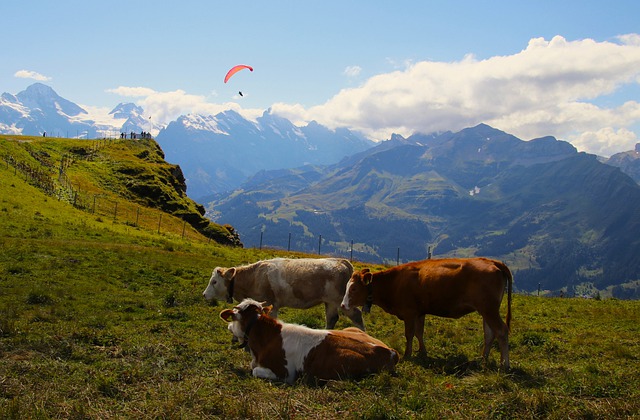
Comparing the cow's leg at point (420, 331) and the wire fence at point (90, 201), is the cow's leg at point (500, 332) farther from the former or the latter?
the wire fence at point (90, 201)

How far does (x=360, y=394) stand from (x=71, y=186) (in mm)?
67905

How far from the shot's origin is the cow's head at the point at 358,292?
47.5 ft

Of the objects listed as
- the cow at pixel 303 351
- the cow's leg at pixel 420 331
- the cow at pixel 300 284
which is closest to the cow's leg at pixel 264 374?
the cow at pixel 303 351

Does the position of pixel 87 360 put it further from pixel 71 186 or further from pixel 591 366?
pixel 71 186

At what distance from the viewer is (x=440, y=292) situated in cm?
1270

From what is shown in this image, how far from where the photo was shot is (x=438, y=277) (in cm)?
1280

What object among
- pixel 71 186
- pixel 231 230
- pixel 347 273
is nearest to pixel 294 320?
pixel 347 273

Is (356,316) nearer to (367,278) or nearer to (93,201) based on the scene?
(367,278)

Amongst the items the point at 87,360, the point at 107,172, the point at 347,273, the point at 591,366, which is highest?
the point at 107,172

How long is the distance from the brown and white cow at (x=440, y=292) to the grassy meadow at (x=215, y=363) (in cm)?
94

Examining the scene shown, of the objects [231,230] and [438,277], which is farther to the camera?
[231,230]

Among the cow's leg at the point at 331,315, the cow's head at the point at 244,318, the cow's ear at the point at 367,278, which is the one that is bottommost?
the cow's leg at the point at 331,315

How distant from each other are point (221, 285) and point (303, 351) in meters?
7.32

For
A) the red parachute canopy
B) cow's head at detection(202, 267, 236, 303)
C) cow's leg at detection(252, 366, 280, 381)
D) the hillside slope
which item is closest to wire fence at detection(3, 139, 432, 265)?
the hillside slope
